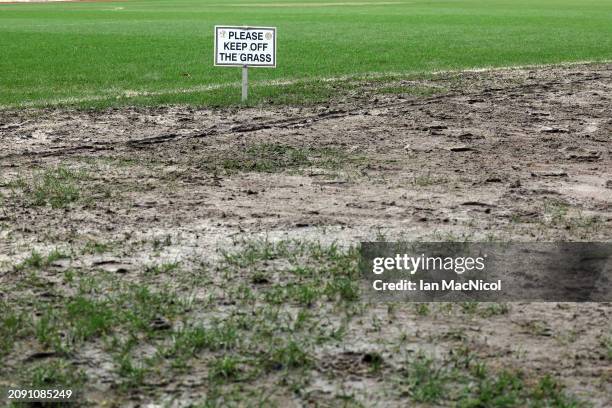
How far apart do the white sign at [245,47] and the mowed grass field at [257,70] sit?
23.6 inches

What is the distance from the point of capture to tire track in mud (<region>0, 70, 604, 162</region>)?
10898mm

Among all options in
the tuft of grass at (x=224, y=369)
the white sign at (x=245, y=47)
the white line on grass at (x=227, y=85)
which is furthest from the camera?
the white line on grass at (x=227, y=85)

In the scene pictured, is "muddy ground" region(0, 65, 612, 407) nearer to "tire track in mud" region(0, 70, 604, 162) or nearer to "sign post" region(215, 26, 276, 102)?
"tire track in mud" region(0, 70, 604, 162)

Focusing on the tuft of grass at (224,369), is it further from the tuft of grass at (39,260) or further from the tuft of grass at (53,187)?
the tuft of grass at (53,187)

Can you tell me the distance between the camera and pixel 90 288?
20.4 ft

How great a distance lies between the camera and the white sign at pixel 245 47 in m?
14.1

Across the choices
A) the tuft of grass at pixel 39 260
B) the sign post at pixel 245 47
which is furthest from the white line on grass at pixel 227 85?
the tuft of grass at pixel 39 260

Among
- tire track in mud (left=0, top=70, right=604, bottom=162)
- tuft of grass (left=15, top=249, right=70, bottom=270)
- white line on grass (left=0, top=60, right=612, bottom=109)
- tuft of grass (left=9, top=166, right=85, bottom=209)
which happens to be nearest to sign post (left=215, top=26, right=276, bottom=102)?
tire track in mud (left=0, top=70, right=604, bottom=162)

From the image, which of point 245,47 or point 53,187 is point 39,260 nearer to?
point 53,187

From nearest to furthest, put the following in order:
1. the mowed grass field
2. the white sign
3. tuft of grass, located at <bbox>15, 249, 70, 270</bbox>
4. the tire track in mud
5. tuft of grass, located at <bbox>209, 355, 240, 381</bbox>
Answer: tuft of grass, located at <bbox>209, 355, 240, 381</bbox>
tuft of grass, located at <bbox>15, 249, 70, 270</bbox>
the tire track in mud
the white sign
the mowed grass field

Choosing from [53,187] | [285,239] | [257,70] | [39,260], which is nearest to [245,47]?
[53,187]

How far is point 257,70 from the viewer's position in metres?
19.9

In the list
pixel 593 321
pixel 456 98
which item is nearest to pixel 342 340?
pixel 593 321

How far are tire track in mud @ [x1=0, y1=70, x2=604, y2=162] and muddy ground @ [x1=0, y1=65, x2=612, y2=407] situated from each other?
6 cm
